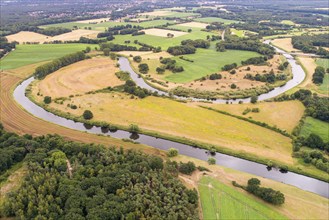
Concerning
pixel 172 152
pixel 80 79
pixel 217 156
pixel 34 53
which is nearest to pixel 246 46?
pixel 80 79

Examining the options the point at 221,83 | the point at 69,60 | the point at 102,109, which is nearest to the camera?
the point at 102,109

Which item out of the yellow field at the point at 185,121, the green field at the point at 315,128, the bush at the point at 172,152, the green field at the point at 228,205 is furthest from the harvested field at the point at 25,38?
the green field at the point at 228,205

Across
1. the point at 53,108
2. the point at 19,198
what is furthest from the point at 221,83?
the point at 19,198

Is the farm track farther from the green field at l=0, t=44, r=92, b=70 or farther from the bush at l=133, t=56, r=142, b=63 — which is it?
the bush at l=133, t=56, r=142, b=63

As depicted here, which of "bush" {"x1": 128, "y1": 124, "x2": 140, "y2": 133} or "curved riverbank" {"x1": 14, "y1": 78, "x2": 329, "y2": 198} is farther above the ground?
"bush" {"x1": 128, "y1": 124, "x2": 140, "y2": 133}

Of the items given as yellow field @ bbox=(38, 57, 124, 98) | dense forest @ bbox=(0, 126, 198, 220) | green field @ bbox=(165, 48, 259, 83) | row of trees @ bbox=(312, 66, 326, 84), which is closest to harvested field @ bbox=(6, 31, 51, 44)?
yellow field @ bbox=(38, 57, 124, 98)

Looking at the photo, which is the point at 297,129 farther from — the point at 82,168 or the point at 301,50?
the point at 301,50
